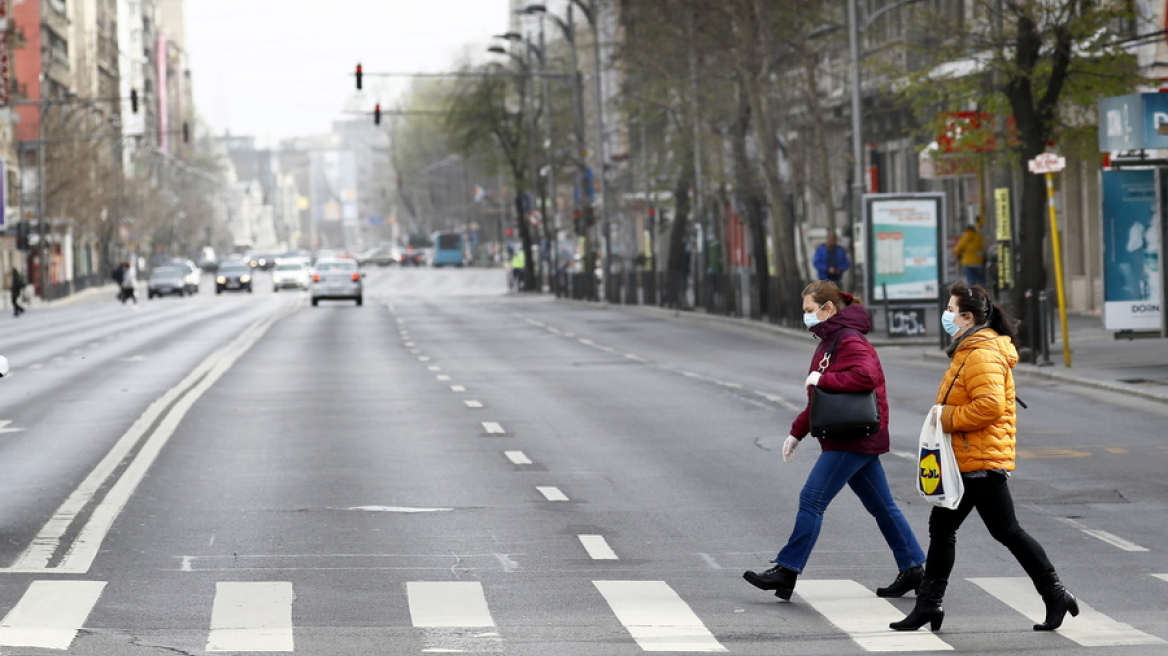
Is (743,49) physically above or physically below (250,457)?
above

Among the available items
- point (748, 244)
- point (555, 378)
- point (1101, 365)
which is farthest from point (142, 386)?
point (748, 244)

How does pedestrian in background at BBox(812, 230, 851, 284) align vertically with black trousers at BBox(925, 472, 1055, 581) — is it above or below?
above

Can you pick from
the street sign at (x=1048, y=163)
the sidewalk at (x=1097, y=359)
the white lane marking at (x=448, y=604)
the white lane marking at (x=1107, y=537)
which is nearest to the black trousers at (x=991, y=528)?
the white lane marking at (x=448, y=604)

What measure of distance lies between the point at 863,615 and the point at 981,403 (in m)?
1.21

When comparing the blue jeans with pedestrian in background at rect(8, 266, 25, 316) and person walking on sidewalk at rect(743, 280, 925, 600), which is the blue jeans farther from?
pedestrian in background at rect(8, 266, 25, 316)

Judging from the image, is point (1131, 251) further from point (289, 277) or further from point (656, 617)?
point (289, 277)

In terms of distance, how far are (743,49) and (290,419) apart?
74.5 feet

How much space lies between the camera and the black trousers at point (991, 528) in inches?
361

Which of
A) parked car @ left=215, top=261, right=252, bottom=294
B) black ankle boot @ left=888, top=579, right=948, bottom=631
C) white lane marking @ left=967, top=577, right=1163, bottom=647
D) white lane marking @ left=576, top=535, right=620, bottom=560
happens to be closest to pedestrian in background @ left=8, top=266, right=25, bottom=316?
parked car @ left=215, top=261, right=252, bottom=294

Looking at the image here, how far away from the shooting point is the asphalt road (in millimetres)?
9195

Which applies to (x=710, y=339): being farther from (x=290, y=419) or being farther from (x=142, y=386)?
(x=290, y=419)

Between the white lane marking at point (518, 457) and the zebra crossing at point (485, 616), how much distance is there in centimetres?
609

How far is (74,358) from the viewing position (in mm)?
36062

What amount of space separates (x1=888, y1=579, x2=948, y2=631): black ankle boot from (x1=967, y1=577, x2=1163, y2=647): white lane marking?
0.53 metres
